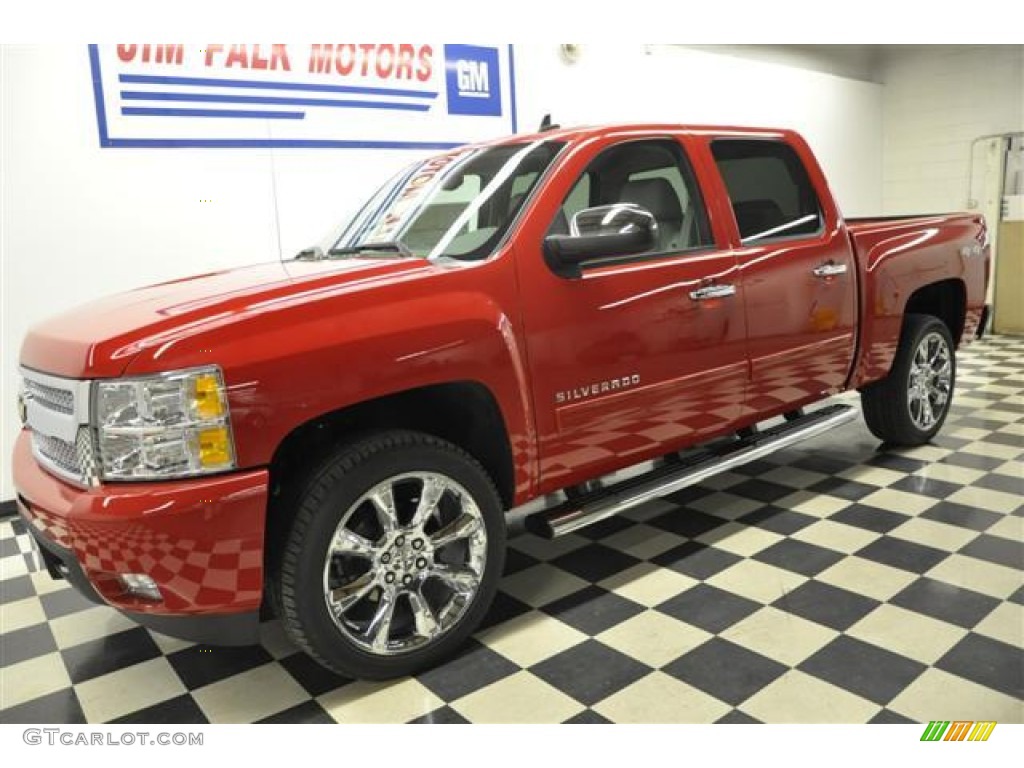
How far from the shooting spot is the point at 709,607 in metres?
2.51

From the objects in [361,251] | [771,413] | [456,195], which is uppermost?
[456,195]

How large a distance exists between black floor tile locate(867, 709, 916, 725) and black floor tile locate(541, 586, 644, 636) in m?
0.79

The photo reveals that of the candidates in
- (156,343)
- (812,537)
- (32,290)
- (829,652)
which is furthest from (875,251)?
(32,290)

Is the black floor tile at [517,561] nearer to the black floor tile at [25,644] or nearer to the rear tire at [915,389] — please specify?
the black floor tile at [25,644]

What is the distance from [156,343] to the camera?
1810mm

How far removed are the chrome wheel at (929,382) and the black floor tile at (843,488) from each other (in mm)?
622

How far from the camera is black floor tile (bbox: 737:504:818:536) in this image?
3.13 m

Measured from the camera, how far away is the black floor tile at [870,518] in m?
3.09

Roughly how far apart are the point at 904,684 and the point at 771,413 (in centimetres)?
138

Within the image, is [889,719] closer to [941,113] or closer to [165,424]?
[165,424]

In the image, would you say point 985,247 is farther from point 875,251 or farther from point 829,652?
point 829,652

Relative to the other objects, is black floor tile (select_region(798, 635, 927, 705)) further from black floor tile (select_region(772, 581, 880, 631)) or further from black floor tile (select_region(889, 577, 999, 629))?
black floor tile (select_region(889, 577, 999, 629))

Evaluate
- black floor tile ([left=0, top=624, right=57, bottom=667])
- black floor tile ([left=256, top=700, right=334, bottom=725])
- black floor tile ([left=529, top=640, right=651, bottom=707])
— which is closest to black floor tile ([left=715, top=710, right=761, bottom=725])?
black floor tile ([left=529, top=640, right=651, bottom=707])

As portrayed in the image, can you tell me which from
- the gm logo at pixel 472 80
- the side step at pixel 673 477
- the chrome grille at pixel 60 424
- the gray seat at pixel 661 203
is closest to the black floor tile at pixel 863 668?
the side step at pixel 673 477
